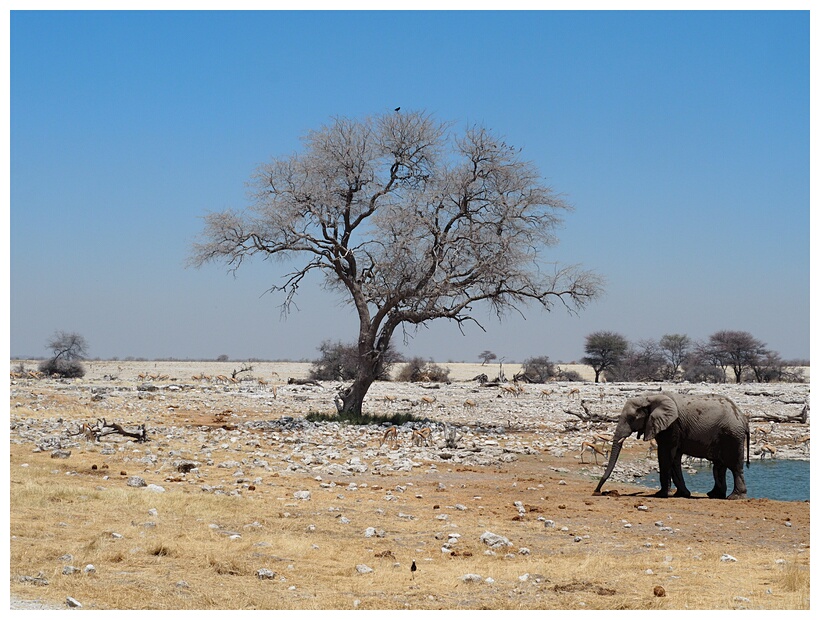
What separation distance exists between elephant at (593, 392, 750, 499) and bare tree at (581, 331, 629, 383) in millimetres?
53322

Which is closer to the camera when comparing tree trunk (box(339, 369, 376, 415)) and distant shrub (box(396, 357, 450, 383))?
tree trunk (box(339, 369, 376, 415))

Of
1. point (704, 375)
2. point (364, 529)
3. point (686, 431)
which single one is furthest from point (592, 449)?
point (704, 375)

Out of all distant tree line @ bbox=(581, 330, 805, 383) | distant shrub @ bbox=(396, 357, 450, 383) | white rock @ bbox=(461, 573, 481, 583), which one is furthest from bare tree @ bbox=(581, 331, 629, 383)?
white rock @ bbox=(461, 573, 481, 583)

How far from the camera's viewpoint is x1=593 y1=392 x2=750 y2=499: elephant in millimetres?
15422

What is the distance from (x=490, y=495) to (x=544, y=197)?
45.4ft

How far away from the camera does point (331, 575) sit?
8742 millimetres

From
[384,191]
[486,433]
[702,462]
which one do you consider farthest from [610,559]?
[384,191]

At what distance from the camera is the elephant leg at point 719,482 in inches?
598

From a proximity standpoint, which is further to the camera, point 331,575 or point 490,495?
point 490,495

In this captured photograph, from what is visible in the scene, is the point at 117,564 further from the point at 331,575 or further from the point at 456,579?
the point at 456,579

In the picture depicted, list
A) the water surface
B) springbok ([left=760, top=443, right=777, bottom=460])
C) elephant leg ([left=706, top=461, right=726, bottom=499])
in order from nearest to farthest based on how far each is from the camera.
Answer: elephant leg ([left=706, top=461, right=726, bottom=499]) < the water surface < springbok ([left=760, top=443, right=777, bottom=460])

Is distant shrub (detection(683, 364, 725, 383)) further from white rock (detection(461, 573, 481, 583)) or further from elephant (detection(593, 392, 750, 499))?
white rock (detection(461, 573, 481, 583))

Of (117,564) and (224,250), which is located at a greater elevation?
(224,250)

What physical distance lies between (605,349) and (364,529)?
60728mm
